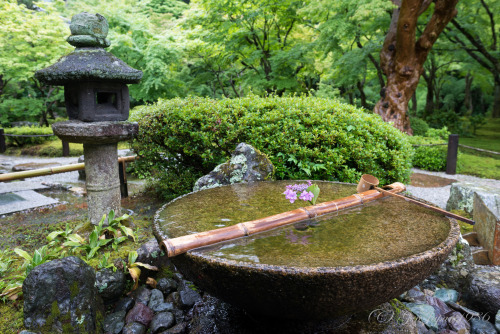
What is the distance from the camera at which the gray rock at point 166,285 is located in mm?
2930

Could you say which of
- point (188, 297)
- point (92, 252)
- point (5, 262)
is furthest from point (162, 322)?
point (5, 262)

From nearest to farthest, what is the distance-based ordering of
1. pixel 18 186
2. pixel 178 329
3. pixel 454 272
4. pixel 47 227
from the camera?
pixel 178 329
pixel 454 272
pixel 47 227
pixel 18 186

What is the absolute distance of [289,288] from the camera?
4.64 ft

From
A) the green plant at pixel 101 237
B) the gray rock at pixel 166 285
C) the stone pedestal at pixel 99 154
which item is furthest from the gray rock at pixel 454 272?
the stone pedestal at pixel 99 154

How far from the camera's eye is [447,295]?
3.03 meters

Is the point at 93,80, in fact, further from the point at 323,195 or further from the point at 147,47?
the point at 147,47

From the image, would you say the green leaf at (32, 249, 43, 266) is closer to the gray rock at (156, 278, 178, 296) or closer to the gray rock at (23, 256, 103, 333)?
the gray rock at (23, 256, 103, 333)

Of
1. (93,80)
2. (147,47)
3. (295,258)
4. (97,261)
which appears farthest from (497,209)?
(147,47)

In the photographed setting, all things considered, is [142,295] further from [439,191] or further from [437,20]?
[437,20]

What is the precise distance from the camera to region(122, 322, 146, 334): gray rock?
2.41m

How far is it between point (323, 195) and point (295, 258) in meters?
1.24

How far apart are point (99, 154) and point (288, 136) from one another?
7.71 feet

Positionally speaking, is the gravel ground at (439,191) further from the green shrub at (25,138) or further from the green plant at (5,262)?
the green shrub at (25,138)

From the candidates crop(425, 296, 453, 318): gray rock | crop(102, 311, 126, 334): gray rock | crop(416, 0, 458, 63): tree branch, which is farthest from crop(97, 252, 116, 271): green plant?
crop(416, 0, 458, 63): tree branch
